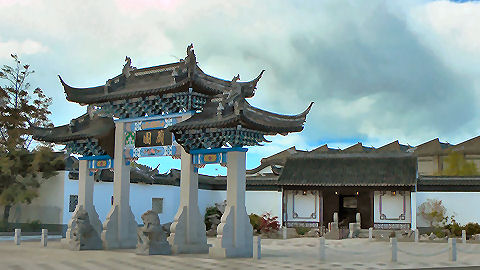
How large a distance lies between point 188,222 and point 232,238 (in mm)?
1630

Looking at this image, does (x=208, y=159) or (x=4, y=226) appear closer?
(x=208, y=159)

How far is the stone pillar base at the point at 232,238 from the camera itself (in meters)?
16.4

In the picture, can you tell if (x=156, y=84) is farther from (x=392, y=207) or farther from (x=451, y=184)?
(x=451, y=184)

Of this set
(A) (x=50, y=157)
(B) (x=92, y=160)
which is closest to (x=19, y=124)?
(A) (x=50, y=157)

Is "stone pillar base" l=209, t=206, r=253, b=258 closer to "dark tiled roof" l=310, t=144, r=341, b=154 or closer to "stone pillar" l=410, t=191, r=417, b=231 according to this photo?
"stone pillar" l=410, t=191, r=417, b=231

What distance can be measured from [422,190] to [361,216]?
3.97m

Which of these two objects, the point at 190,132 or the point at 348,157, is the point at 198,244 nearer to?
the point at 190,132

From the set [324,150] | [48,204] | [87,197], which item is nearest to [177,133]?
[87,197]

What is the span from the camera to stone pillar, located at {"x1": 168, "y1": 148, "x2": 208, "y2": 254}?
691 inches

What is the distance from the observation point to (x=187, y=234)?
1775 cm

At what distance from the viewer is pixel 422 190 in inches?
1325

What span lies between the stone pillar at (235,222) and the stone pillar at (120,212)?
4.35 meters

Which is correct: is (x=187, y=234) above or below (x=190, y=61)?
below

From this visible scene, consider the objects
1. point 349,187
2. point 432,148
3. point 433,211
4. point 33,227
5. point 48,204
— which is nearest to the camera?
point 33,227
